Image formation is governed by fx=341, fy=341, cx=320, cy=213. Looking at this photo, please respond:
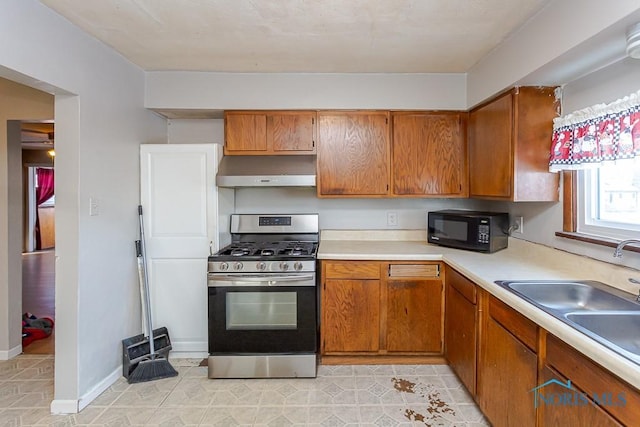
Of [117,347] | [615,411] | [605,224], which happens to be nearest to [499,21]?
[605,224]

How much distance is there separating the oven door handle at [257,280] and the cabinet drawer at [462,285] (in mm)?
966

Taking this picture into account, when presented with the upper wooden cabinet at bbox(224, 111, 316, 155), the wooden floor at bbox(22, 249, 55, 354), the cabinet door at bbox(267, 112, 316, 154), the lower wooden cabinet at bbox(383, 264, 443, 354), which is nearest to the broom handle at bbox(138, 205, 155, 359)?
the upper wooden cabinet at bbox(224, 111, 316, 155)

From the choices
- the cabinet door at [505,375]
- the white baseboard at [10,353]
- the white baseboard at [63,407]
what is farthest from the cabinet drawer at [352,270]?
the white baseboard at [10,353]

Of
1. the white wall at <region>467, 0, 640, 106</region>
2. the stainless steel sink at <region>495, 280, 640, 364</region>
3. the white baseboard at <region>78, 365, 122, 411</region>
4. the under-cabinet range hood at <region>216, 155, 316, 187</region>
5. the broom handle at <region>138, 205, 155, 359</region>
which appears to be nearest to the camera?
the stainless steel sink at <region>495, 280, 640, 364</region>

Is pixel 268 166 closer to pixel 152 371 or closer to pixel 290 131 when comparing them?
pixel 290 131

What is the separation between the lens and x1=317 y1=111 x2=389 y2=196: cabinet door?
276 cm

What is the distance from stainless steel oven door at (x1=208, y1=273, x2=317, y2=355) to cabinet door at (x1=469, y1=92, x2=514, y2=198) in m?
1.41

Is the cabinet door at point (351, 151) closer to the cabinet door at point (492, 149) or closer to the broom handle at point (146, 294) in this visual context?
the cabinet door at point (492, 149)

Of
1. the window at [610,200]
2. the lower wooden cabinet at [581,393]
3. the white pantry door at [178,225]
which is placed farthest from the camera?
the white pantry door at [178,225]

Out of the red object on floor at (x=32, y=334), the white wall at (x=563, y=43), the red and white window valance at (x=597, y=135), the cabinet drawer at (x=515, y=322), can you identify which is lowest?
the red object on floor at (x=32, y=334)

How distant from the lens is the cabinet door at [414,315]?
8.17 ft

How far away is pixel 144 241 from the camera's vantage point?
2.62 meters

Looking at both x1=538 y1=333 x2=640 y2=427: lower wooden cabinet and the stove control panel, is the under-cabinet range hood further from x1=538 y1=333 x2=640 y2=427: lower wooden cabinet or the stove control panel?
x1=538 y1=333 x2=640 y2=427: lower wooden cabinet

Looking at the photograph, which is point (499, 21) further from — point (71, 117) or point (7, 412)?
point (7, 412)
